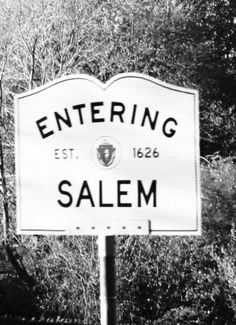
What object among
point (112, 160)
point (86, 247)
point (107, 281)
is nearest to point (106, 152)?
point (112, 160)

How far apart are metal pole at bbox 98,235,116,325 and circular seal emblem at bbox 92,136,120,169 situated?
186 millimetres

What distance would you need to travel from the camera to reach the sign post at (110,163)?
5.66 ft

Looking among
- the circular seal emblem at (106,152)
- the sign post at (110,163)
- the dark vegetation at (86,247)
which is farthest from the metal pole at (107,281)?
the dark vegetation at (86,247)

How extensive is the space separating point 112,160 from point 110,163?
0.03ft

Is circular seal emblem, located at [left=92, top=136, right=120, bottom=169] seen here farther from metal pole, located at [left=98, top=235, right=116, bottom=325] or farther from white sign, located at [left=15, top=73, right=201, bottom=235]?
metal pole, located at [left=98, top=235, right=116, bottom=325]

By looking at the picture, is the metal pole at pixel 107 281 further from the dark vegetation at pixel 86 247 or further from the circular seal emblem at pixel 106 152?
the dark vegetation at pixel 86 247

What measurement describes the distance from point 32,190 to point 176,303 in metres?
7.28

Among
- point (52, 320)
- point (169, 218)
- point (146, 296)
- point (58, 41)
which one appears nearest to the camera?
point (169, 218)

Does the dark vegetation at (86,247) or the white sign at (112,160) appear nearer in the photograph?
the white sign at (112,160)

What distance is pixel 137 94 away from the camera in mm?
1769

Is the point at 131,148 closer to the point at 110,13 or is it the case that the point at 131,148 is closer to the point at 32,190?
the point at 32,190

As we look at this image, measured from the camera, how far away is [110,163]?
5.73ft

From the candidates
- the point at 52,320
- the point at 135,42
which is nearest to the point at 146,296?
the point at 52,320

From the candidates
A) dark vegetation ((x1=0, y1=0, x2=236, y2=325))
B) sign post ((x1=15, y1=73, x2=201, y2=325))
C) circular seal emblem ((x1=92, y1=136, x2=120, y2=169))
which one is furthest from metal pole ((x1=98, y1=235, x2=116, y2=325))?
dark vegetation ((x1=0, y1=0, x2=236, y2=325))
